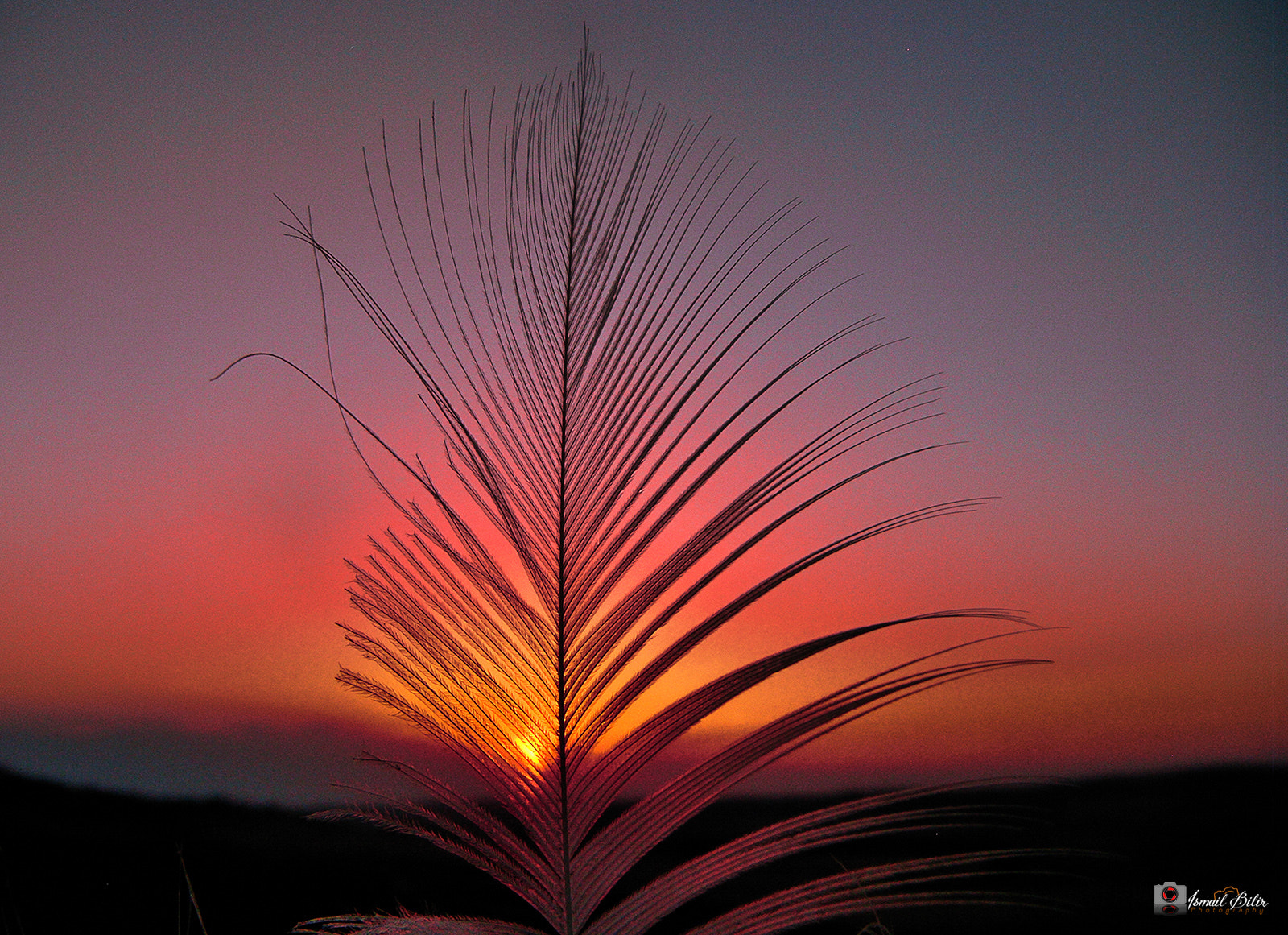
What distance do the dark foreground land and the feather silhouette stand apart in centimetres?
69

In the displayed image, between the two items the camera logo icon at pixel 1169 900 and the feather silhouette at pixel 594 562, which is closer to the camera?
the feather silhouette at pixel 594 562

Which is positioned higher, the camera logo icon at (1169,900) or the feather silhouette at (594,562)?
the feather silhouette at (594,562)

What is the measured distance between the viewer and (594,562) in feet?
2.68

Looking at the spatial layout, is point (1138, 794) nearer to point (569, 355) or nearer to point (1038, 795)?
point (1038, 795)

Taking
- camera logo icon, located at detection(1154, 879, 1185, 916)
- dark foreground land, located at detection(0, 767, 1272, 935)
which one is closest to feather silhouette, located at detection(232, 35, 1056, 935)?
dark foreground land, located at detection(0, 767, 1272, 935)

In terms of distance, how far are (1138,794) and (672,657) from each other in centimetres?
171

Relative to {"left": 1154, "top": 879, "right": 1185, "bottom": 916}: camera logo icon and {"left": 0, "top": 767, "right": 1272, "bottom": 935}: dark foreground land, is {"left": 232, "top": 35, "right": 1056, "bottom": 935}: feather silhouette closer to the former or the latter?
{"left": 0, "top": 767, "right": 1272, "bottom": 935}: dark foreground land

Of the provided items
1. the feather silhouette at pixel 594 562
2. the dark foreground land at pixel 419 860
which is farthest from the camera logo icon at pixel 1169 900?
the feather silhouette at pixel 594 562

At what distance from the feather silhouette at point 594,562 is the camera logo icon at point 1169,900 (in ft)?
3.89

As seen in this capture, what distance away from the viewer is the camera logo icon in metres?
1.62

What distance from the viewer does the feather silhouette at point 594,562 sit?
29.2 inches

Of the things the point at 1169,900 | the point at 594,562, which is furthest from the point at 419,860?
Result: the point at 1169,900

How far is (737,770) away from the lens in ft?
2.49

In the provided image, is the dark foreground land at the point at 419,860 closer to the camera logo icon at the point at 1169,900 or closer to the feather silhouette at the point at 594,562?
the camera logo icon at the point at 1169,900
